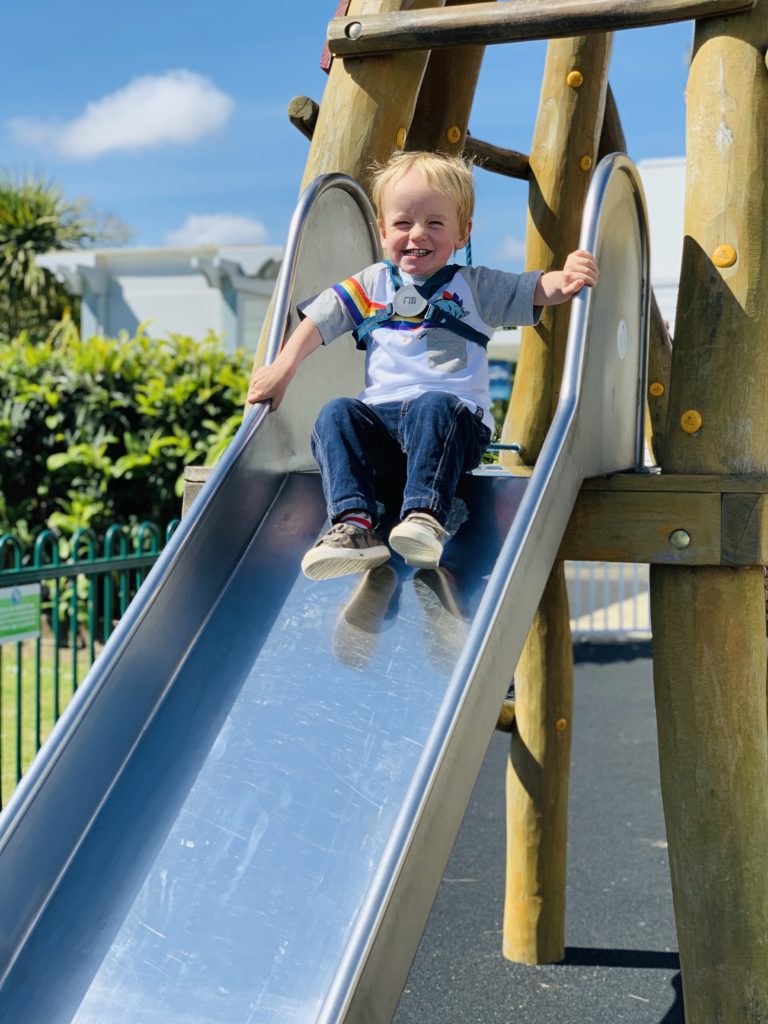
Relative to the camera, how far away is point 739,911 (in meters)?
2.58

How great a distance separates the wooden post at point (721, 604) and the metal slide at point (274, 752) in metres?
0.20

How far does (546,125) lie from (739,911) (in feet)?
8.57

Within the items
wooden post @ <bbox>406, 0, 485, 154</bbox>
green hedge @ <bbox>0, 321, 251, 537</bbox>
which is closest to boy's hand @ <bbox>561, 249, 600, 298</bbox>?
wooden post @ <bbox>406, 0, 485, 154</bbox>

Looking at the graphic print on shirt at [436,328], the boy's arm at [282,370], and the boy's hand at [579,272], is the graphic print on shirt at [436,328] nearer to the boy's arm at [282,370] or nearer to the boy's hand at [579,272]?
the boy's arm at [282,370]

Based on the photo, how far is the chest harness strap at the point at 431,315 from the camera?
8.98 feet

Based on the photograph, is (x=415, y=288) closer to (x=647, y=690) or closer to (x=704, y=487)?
(x=704, y=487)

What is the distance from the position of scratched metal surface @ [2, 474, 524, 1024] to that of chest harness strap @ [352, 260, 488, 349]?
45 centimetres

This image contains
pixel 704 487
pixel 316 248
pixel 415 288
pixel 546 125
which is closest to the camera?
pixel 704 487

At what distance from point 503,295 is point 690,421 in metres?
0.51

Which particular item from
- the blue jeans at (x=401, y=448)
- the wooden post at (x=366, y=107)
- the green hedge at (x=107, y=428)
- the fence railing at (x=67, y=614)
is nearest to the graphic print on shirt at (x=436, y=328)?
the blue jeans at (x=401, y=448)

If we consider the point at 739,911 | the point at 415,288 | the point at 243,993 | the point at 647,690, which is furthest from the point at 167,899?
the point at 647,690

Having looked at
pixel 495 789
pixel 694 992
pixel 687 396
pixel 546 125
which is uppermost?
pixel 546 125

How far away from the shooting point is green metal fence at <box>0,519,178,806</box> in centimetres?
470

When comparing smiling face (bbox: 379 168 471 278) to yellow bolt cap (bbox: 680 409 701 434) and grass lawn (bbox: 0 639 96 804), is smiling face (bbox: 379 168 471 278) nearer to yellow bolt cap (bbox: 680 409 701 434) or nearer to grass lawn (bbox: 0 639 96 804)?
yellow bolt cap (bbox: 680 409 701 434)
